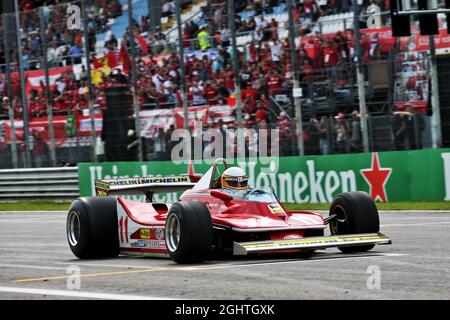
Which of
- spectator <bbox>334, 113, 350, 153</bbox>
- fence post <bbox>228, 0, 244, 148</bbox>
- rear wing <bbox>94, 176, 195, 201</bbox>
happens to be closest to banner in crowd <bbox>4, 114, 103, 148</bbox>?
fence post <bbox>228, 0, 244, 148</bbox>

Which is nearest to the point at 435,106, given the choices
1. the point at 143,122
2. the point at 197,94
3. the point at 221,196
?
the point at 197,94

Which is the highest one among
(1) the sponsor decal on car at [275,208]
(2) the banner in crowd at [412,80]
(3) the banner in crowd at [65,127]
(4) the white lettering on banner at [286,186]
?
(2) the banner in crowd at [412,80]

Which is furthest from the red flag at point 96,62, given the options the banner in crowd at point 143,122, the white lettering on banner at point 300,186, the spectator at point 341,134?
the spectator at point 341,134

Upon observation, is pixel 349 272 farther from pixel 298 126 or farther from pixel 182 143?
pixel 182 143

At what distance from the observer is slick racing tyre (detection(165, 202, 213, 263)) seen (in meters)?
10.7

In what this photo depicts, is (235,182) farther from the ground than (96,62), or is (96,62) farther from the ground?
(96,62)

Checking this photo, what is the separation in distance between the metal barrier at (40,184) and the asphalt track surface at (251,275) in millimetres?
13864

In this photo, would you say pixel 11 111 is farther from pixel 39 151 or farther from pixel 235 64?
pixel 235 64

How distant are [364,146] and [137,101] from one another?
6.79 meters

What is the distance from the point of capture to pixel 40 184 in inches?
1133

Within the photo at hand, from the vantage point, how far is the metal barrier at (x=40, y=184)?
27855mm

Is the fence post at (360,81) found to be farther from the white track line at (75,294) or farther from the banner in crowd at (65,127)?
the white track line at (75,294)

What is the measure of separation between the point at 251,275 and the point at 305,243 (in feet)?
4.53

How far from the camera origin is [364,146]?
21.9m
